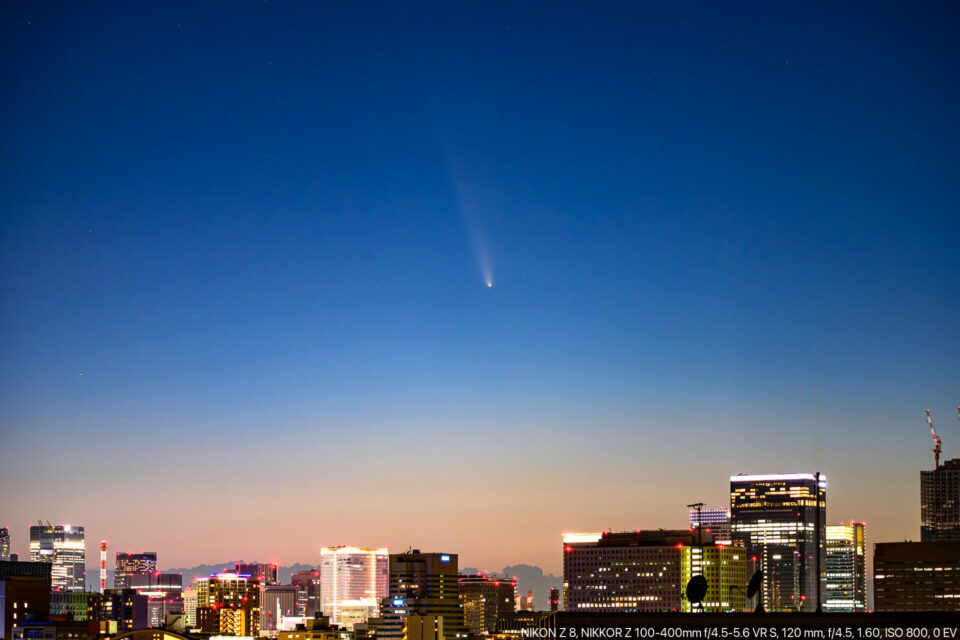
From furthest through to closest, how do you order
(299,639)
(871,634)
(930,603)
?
(299,639), (930,603), (871,634)

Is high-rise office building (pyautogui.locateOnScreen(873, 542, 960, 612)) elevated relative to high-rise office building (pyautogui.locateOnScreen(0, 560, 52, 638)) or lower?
elevated

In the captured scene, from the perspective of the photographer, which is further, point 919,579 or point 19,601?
point 19,601

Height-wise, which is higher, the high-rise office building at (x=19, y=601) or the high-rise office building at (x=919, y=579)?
the high-rise office building at (x=919, y=579)

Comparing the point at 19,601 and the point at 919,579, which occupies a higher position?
the point at 919,579

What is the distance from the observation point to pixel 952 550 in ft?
575

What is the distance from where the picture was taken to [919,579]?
Answer: 178 meters

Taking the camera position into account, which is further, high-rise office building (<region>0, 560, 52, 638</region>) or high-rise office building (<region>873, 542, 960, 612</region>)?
high-rise office building (<region>0, 560, 52, 638</region>)

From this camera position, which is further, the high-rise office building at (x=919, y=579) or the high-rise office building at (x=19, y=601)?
the high-rise office building at (x=19, y=601)

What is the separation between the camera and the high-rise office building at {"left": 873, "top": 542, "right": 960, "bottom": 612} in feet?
563

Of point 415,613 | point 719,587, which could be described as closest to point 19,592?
point 415,613

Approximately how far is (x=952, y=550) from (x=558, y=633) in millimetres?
139567

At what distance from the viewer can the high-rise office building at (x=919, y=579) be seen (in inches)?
6762

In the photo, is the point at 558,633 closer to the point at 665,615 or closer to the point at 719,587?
the point at 665,615

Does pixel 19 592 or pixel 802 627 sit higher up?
pixel 802 627
